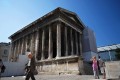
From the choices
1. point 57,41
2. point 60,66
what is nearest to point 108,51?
point 57,41

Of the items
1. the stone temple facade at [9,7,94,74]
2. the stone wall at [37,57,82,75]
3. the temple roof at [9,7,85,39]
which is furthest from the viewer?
the temple roof at [9,7,85,39]

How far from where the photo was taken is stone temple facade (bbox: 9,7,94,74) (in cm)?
2069

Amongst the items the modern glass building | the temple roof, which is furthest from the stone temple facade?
the modern glass building

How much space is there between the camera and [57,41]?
2484 cm

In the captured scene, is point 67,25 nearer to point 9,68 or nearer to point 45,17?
point 45,17

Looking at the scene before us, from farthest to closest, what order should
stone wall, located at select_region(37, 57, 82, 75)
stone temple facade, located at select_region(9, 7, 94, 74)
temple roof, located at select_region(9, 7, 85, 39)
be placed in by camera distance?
temple roof, located at select_region(9, 7, 85, 39) → stone temple facade, located at select_region(9, 7, 94, 74) → stone wall, located at select_region(37, 57, 82, 75)

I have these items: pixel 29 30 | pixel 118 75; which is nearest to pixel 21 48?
pixel 29 30

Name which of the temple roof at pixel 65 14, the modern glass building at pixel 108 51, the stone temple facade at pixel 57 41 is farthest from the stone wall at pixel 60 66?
the modern glass building at pixel 108 51

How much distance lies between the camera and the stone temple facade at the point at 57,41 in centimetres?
2069

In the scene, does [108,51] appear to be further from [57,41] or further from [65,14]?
[57,41]

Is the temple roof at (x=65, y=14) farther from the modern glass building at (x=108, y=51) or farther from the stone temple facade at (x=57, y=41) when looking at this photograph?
the modern glass building at (x=108, y=51)

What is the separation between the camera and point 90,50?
32688mm

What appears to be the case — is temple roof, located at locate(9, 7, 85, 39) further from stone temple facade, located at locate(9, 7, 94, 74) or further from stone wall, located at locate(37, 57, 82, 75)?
stone wall, located at locate(37, 57, 82, 75)

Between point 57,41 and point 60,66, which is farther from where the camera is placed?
point 57,41
